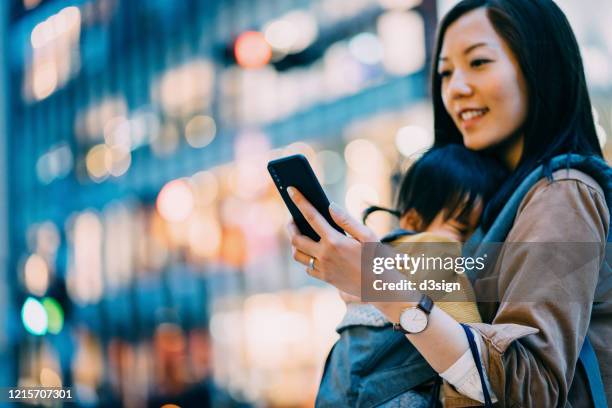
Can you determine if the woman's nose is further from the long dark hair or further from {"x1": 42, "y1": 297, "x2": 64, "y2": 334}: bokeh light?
{"x1": 42, "y1": 297, "x2": 64, "y2": 334}: bokeh light

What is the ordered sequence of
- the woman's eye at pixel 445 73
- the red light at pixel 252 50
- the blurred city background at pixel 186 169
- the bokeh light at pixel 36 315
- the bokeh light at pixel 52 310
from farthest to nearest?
the red light at pixel 252 50 < the blurred city background at pixel 186 169 < the bokeh light at pixel 36 315 < the bokeh light at pixel 52 310 < the woman's eye at pixel 445 73

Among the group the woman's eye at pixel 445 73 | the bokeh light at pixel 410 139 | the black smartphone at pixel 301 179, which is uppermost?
the bokeh light at pixel 410 139

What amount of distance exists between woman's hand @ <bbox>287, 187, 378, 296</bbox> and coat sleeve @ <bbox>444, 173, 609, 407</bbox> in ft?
0.86

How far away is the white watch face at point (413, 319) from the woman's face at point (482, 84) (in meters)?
0.64

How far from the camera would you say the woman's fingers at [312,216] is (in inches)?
70.2

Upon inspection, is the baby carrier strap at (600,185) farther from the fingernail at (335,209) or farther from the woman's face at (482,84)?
the fingernail at (335,209)

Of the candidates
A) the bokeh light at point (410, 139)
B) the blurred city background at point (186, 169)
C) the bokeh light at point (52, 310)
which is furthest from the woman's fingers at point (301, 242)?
the blurred city background at point (186, 169)

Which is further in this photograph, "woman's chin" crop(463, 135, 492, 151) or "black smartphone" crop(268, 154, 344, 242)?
"woman's chin" crop(463, 135, 492, 151)

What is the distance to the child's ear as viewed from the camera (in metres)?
2.22

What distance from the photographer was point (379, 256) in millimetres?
1702

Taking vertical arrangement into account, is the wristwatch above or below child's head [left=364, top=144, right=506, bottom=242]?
below

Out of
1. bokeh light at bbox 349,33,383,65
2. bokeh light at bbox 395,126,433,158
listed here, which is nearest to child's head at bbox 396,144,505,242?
bokeh light at bbox 395,126,433,158

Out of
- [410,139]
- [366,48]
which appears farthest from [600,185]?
[366,48]

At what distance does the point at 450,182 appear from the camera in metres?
2.16
